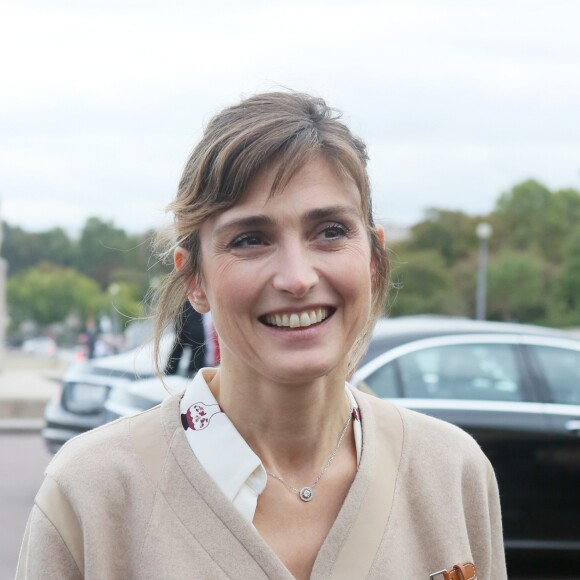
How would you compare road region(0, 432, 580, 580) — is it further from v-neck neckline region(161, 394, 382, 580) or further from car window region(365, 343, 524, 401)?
v-neck neckline region(161, 394, 382, 580)

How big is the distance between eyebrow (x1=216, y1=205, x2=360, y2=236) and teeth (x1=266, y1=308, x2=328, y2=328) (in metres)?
0.15

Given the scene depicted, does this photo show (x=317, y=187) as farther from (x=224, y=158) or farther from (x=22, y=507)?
(x=22, y=507)

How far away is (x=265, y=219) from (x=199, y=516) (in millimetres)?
499

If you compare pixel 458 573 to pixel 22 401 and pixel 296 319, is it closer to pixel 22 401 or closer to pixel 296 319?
pixel 296 319

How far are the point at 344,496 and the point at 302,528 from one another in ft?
0.34

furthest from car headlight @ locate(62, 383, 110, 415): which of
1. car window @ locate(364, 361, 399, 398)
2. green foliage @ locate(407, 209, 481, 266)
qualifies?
green foliage @ locate(407, 209, 481, 266)

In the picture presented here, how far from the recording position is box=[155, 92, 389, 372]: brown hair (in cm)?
196

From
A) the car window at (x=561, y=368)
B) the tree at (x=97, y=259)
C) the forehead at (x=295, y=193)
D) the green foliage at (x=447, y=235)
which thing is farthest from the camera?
the tree at (x=97, y=259)

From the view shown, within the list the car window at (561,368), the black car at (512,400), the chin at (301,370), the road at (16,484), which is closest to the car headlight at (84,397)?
the road at (16,484)

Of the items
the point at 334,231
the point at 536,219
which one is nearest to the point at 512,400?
the point at 334,231

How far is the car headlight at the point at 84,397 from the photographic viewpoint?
9.52 meters

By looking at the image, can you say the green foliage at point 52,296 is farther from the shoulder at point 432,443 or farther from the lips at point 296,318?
the lips at point 296,318

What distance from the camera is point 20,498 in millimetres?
9680

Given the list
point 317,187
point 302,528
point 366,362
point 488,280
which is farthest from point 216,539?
point 488,280
